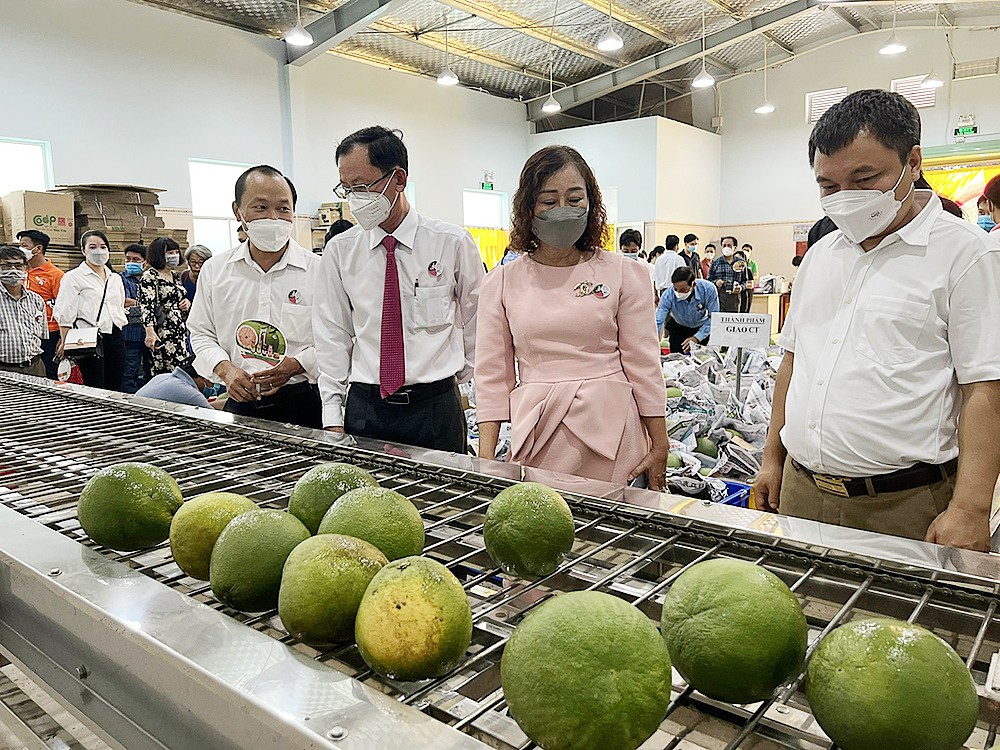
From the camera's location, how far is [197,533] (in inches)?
36.2

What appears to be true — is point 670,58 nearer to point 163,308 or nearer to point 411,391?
point 163,308

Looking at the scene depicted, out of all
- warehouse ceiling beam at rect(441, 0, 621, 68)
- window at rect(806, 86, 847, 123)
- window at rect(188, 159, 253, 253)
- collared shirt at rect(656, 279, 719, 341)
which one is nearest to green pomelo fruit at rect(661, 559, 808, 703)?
collared shirt at rect(656, 279, 719, 341)

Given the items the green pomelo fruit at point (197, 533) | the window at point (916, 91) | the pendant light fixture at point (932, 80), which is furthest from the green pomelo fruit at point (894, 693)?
the pendant light fixture at point (932, 80)

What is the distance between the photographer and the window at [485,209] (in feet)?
48.9

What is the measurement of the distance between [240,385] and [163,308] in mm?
4305

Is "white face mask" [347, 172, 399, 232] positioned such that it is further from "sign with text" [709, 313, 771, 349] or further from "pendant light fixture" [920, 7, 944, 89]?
"pendant light fixture" [920, 7, 944, 89]

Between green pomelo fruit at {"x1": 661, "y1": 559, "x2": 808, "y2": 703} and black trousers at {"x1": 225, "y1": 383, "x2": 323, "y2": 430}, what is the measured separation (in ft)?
6.57

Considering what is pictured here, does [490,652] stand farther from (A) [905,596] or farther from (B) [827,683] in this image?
(A) [905,596]

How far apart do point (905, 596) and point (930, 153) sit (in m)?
15.8

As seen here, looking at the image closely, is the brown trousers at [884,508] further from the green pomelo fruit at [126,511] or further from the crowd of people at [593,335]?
the green pomelo fruit at [126,511]

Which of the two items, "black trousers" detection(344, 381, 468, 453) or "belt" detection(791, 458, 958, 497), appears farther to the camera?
"black trousers" detection(344, 381, 468, 453)

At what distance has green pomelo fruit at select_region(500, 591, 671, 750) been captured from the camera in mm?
567

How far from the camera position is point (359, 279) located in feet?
8.12

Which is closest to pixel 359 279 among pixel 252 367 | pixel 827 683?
pixel 252 367
